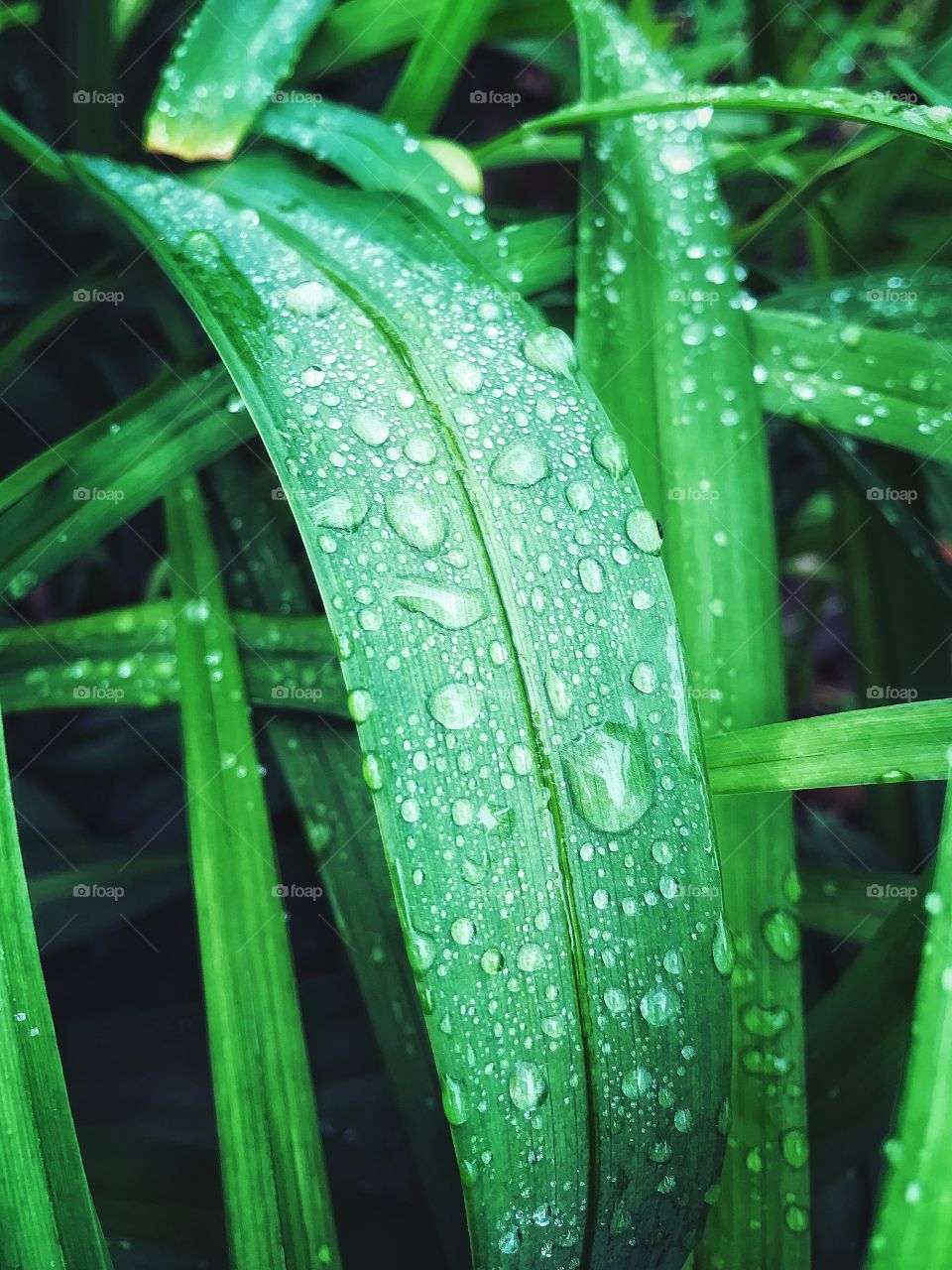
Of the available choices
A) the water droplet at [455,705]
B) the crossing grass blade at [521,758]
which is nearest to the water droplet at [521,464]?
the crossing grass blade at [521,758]

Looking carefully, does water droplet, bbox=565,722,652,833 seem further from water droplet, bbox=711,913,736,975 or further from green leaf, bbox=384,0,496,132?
green leaf, bbox=384,0,496,132

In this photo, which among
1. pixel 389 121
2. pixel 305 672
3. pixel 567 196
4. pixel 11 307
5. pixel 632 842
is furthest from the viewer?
pixel 567 196

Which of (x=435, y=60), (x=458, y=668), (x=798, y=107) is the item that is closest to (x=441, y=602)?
(x=458, y=668)

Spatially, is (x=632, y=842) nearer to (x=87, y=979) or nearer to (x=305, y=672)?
(x=305, y=672)

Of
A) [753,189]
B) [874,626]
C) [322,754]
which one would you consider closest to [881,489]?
[874,626]

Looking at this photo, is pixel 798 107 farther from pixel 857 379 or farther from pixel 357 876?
pixel 357 876

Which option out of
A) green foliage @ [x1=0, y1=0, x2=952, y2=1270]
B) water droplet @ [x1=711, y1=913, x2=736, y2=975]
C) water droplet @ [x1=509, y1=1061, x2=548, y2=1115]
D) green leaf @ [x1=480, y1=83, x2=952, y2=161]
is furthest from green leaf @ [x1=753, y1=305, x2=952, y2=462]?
water droplet @ [x1=509, y1=1061, x2=548, y2=1115]

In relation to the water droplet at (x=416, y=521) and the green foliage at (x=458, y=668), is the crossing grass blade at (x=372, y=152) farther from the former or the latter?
the water droplet at (x=416, y=521)
